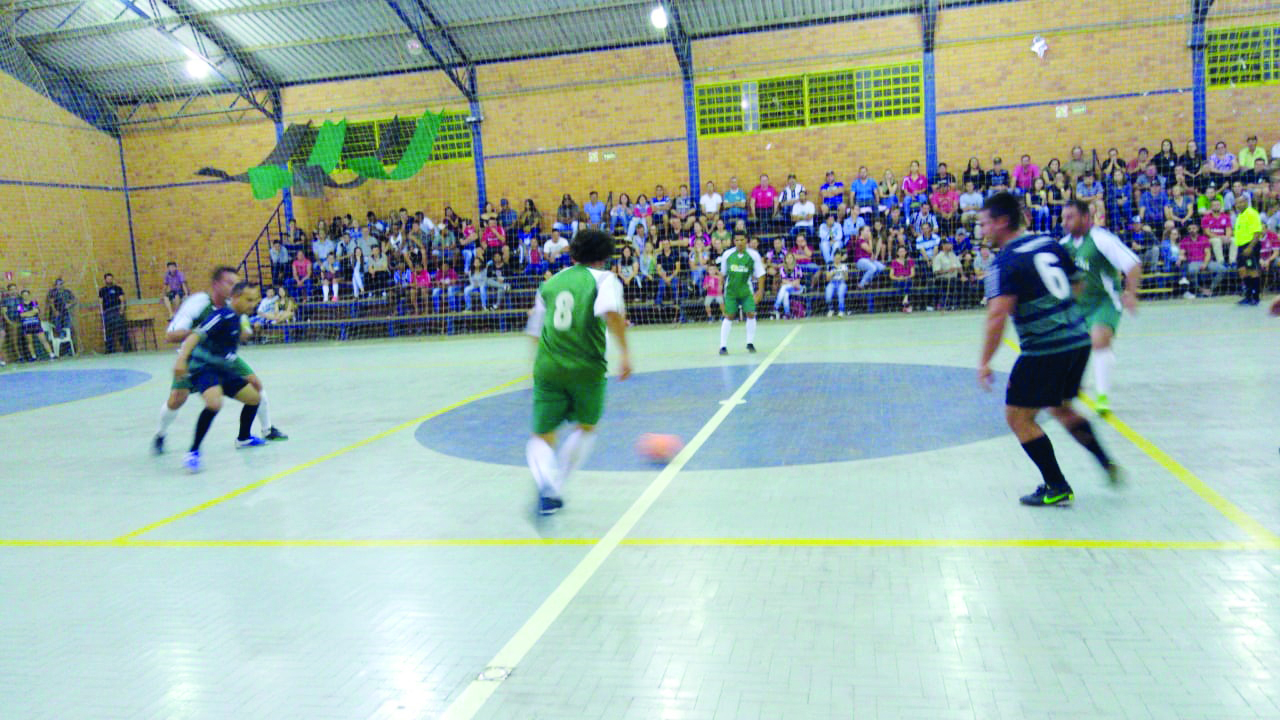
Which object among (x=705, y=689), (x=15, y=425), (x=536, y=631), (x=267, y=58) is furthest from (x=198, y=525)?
(x=267, y=58)

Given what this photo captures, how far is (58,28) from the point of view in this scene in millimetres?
21781

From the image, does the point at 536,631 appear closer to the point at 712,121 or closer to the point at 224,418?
the point at 224,418

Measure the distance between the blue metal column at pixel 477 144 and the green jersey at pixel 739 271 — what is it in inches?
461

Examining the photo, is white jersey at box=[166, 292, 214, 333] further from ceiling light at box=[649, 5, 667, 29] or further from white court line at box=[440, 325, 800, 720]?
Answer: ceiling light at box=[649, 5, 667, 29]

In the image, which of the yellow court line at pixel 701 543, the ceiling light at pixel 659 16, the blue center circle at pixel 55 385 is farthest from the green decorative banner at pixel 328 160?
the yellow court line at pixel 701 543

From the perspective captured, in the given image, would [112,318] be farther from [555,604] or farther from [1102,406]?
[1102,406]

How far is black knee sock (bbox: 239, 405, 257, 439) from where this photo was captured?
27.9 feet

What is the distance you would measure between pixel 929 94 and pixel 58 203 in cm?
2295

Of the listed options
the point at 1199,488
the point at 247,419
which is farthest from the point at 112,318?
the point at 1199,488

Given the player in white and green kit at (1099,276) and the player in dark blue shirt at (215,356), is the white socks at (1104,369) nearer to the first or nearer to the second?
the player in white and green kit at (1099,276)

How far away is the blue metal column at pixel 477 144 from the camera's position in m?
23.8

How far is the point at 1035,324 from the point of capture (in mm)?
5082

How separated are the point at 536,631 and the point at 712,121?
2051 centimetres

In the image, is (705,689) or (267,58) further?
(267,58)
